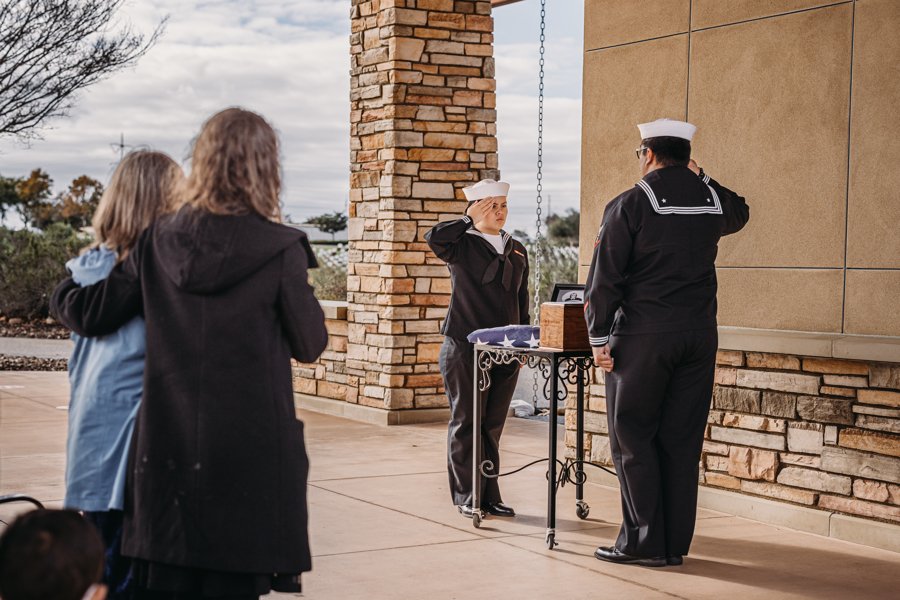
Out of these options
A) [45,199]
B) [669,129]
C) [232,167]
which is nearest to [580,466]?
[669,129]

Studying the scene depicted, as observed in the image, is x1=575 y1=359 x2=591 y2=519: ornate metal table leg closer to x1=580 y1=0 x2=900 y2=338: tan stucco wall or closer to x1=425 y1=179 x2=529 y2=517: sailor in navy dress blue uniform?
x1=425 y1=179 x2=529 y2=517: sailor in navy dress blue uniform

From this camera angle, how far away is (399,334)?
10.7 meters

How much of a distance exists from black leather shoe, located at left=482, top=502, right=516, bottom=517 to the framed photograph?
1.30 metres

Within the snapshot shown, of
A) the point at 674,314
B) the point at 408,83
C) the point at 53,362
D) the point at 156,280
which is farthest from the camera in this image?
the point at 53,362

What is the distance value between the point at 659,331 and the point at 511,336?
102 centimetres

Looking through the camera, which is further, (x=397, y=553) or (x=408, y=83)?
(x=408, y=83)

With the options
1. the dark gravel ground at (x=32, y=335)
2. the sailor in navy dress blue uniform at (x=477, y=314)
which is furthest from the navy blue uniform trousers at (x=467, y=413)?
the dark gravel ground at (x=32, y=335)

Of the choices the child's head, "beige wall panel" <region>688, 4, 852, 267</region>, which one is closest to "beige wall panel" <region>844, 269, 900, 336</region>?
"beige wall panel" <region>688, 4, 852, 267</region>

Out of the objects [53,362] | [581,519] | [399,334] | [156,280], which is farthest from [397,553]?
[53,362]

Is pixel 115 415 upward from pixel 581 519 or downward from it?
upward


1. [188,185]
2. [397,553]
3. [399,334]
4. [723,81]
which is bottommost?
[397,553]

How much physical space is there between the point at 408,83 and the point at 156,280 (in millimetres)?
7548

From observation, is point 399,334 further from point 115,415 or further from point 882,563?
point 115,415

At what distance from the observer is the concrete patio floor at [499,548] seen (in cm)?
540
